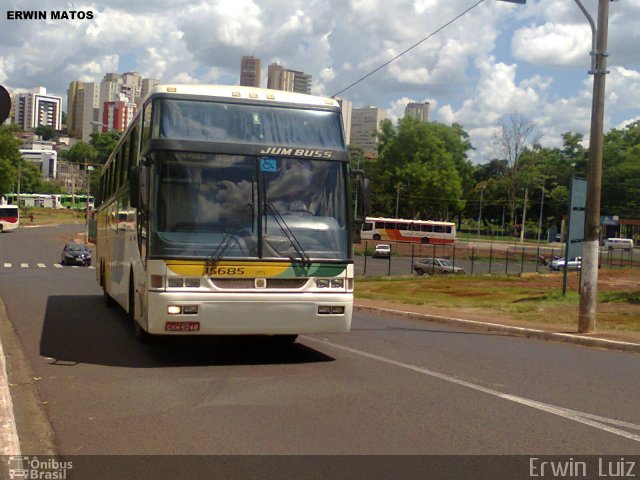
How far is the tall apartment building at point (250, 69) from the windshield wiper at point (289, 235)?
221 ft

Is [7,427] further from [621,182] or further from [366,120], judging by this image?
[366,120]

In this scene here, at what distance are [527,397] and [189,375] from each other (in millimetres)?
3911

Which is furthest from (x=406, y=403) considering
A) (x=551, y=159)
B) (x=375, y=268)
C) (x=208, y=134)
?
(x=551, y=159)

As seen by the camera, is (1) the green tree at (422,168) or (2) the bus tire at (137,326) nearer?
(2) the bus tire at (137,326)

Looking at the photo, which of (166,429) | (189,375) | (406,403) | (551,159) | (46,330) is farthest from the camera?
(551,159)

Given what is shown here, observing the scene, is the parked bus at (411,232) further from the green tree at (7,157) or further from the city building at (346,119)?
the green tree at (7,157)

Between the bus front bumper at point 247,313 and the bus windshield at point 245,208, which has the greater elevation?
the bus windshield at point 245,208

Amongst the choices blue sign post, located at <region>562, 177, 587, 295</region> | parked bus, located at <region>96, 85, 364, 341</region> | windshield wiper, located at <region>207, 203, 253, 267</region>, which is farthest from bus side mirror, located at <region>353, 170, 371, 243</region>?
blue sign post, located at <region>562, 177, 587, 295</region>

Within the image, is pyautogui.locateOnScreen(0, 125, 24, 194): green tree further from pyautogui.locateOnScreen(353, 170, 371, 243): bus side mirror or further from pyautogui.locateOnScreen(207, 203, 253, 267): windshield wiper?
pyautogui.locateOnScreen(353, 170, 371, 243): bus side mirror

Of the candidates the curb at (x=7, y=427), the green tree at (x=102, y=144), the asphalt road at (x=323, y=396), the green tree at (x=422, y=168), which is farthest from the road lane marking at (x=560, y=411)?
the green tree at (x=102, y=144)

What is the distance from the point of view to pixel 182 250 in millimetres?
9805

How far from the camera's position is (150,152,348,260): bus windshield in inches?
390

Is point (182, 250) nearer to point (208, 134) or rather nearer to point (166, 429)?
point (208, 134)

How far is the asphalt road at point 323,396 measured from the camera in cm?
657
